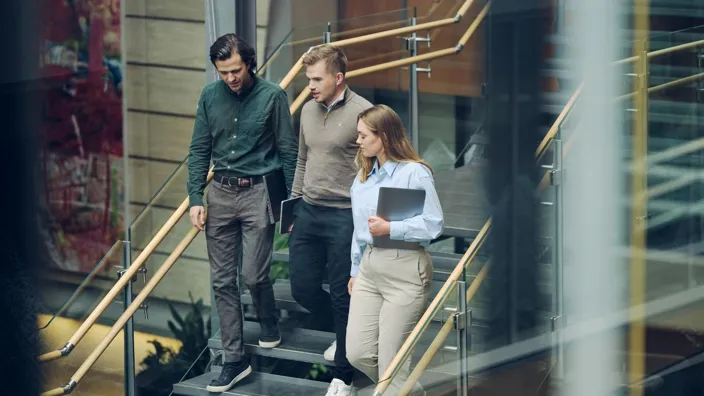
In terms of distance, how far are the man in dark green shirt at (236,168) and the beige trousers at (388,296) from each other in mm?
646

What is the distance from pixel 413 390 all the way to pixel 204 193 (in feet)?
5.64

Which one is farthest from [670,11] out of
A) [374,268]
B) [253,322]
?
[253,322]

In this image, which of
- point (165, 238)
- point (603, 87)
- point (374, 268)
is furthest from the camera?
point (165, 238)

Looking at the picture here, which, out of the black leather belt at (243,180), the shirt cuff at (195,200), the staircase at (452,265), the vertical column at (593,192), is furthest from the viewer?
the shirt cuff at (195,200)

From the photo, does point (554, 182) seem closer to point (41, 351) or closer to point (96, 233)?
point (41, 351)

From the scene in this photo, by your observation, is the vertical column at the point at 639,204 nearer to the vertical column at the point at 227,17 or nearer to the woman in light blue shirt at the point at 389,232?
the woman in light blue shirt at the point at 389,232

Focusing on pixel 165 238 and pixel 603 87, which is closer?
pixel 603 87

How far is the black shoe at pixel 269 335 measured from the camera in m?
5.57

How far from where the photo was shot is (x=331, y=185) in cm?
498

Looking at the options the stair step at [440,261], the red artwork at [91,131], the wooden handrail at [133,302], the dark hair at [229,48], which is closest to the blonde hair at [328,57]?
the dark hair at [229,48]

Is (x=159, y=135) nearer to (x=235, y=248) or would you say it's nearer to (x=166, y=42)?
(x=166, y=42)

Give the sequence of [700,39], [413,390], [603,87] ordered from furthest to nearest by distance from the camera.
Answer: [413,390]
[700,39]
[603,87]

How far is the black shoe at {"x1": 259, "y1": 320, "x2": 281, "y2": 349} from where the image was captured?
18.3 ft

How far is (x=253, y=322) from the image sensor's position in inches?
235
